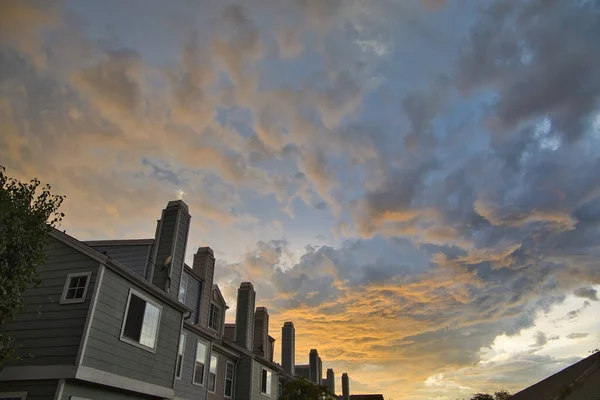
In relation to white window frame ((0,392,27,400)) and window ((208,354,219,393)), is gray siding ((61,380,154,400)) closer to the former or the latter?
white window frame ((0,392,27,400))

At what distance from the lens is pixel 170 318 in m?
17.5

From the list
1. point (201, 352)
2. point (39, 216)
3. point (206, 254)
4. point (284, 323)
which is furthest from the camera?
point (284, 323)

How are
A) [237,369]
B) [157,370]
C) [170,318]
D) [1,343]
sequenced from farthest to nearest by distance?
[237,369] < [170,318] < [157,370] < [1,343]

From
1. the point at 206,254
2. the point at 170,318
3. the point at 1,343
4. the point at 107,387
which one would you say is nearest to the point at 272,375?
the point at 206,254

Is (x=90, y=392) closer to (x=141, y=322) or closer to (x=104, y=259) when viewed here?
(x=141, y=322)

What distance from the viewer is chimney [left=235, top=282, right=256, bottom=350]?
1139 inches

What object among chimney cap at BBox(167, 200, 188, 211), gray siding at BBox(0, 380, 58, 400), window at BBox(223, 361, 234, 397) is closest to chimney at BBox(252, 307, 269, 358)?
window at BBox(223, 361, 234, 397)

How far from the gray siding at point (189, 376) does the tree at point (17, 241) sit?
9.42 meters

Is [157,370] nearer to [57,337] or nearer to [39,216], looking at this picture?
[57,337]

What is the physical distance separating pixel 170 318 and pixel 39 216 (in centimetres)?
715

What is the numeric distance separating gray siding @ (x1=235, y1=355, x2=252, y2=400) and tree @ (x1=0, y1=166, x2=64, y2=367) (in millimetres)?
17038

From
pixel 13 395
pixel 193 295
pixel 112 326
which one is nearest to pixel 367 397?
pixel 193 295

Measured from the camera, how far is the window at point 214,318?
25.9 meters

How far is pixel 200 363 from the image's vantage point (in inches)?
885
